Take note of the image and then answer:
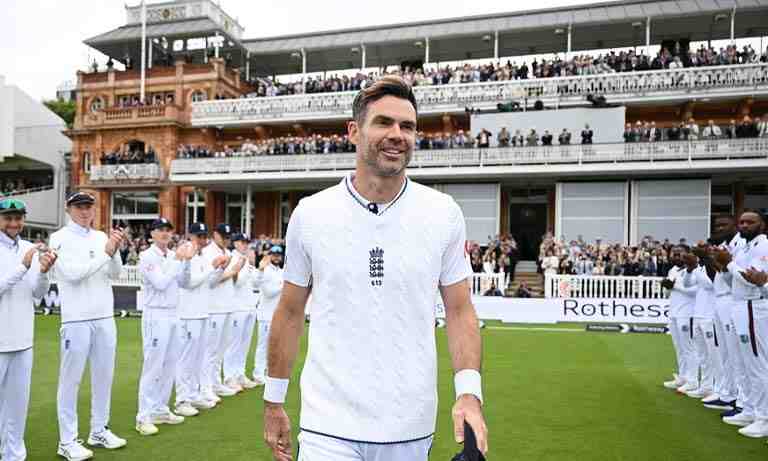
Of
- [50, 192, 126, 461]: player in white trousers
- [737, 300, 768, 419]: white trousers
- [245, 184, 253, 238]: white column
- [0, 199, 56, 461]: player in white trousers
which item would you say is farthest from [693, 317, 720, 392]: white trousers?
[245, 184, 253, 238]: white column

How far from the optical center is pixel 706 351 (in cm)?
1001

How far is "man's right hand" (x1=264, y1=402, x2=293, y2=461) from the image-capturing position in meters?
2.69

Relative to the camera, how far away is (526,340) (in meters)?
15.4

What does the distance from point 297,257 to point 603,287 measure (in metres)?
19.3

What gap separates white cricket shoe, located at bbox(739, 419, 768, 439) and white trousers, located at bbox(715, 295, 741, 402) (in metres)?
0.99

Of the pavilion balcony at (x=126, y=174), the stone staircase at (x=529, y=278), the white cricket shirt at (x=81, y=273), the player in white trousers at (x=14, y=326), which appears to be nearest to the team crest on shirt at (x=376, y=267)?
the player in white trousers at (x=14, y=326)

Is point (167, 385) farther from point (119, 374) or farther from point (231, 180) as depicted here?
point (231, 180)

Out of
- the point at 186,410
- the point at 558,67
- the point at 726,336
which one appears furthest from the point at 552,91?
the point at 186,410

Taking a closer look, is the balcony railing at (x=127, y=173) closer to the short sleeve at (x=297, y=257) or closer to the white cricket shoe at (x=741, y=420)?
the white cricket shoe at (x=741, y=420)

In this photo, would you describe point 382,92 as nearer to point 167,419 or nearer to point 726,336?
point 167,419

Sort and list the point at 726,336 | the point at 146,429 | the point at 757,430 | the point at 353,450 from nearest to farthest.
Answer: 1. the point at 353,450
2. the point at 146,429
3. the point at 757,430
4. the point at 726,336

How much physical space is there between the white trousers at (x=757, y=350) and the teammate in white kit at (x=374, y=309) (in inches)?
264

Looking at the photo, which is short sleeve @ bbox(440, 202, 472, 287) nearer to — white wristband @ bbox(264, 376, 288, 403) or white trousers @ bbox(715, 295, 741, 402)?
white wristband @ bbox(264, 376, 288, 403)

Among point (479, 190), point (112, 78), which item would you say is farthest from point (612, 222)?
point (112, 78)
